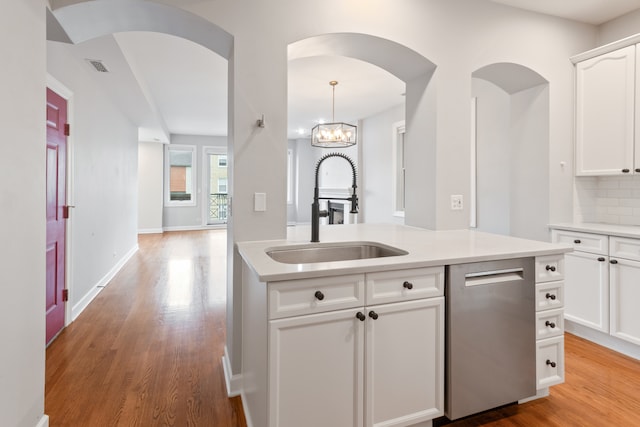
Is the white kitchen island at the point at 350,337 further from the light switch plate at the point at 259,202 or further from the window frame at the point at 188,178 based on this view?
the window frame at the point at 188,178

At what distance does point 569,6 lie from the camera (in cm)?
287

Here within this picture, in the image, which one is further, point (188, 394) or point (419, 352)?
point (188, 394)

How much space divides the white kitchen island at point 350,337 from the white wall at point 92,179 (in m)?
2.62

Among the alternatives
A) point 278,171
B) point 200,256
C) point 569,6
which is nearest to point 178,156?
point 200,256

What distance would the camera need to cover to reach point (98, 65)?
11.7 ft

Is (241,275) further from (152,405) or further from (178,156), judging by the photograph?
(178,156)

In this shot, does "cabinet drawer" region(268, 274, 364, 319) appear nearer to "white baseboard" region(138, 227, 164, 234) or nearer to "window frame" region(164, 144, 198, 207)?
"white baseboard" region(138, 227, 164, 234)

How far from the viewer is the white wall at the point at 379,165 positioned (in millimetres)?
6281

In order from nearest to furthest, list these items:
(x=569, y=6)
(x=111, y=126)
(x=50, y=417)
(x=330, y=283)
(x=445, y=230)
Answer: (x=330, y=283) → (x=50, y=417) → (x=445, y=230) → (x=569, y=6) → (x=111, y=126)

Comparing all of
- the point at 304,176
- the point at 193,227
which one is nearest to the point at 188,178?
the point at 193,227

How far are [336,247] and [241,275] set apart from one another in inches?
23.3

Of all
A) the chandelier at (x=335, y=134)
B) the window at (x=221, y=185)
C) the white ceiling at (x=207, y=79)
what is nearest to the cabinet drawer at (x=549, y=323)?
the white ceiling at (x=207, y=79)

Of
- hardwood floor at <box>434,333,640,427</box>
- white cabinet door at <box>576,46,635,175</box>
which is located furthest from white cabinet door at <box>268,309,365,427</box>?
white cabinet door at <box>576,46,635,175</box>

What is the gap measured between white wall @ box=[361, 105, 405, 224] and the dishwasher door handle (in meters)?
4.15
